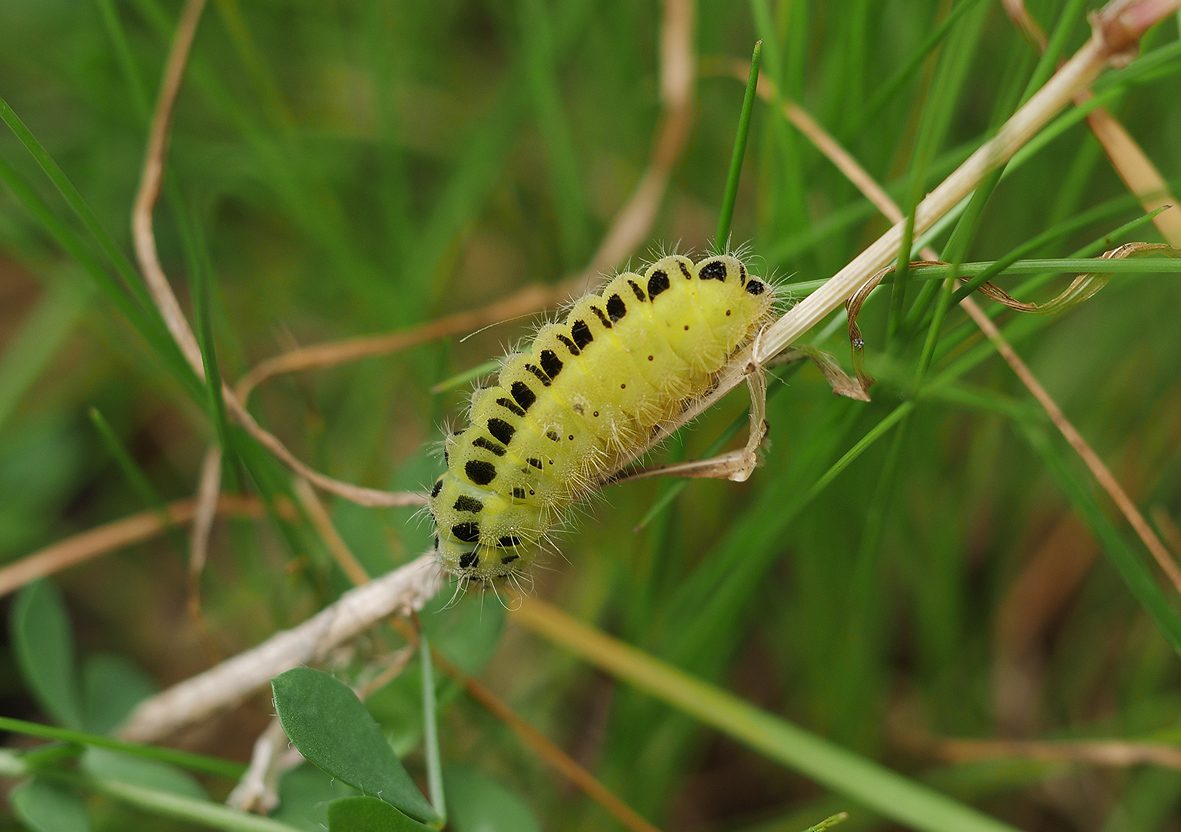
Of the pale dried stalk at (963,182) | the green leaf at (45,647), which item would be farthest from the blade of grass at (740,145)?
the green leaf at (45,647)

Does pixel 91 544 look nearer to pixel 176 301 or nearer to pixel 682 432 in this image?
pixel 176 301

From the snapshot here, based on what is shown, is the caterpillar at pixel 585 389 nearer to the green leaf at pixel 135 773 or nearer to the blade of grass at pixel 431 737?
the blade of grass at pixel 431 737

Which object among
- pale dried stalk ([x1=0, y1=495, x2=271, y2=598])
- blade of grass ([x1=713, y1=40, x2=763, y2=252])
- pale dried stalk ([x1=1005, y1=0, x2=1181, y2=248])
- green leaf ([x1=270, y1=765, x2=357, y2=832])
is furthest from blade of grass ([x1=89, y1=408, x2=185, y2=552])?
pale dried stalk ([x1=1005, y1=0, x2=1181, y2=248])

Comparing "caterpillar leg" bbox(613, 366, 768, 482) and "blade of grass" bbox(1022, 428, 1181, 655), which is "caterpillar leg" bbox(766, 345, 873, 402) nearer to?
"caterpillar leg" bbox(613, 366, 768, 482)

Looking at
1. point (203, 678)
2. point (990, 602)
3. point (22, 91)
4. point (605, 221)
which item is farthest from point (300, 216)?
point (990, 602)

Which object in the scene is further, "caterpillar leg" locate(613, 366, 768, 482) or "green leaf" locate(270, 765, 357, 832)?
"green leaf" locate(270, 765, 357, 832)

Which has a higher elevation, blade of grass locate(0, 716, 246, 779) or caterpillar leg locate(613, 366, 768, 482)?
caterpillar leg locate(613, 366, 768, 482)
